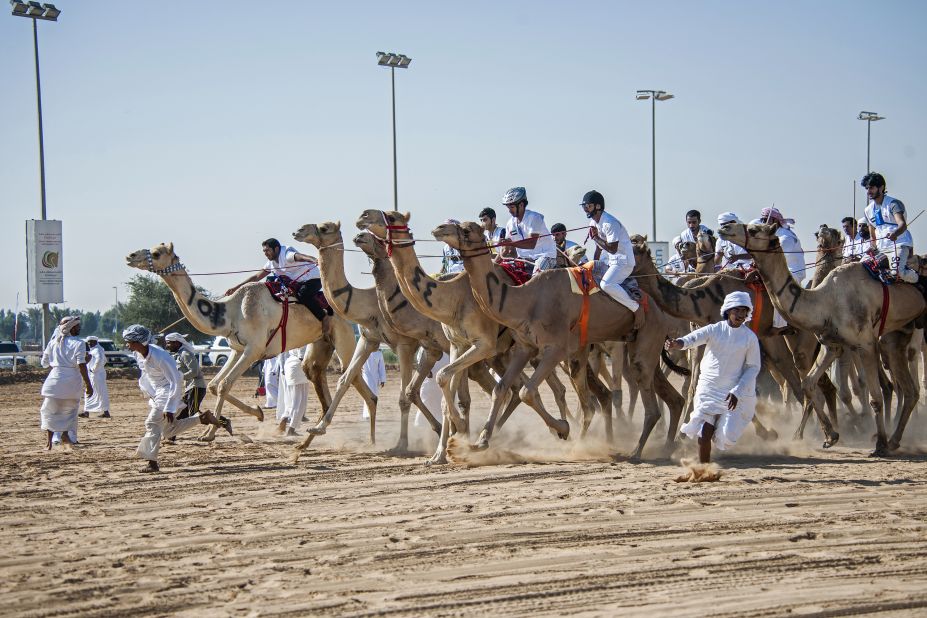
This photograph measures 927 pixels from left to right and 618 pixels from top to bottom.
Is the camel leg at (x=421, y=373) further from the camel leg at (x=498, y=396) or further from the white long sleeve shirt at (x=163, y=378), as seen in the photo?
the white long sleeve shirt at (x=163, y=378)

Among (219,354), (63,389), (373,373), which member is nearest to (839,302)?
(373,373)

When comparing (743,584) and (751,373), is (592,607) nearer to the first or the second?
(743,584)

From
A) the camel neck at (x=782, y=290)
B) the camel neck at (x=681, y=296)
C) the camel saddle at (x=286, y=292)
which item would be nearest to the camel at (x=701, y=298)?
the camel neck at (x=681, y=296)

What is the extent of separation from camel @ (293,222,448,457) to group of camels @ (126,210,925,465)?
2 cm

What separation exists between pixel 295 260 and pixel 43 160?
64.4ft

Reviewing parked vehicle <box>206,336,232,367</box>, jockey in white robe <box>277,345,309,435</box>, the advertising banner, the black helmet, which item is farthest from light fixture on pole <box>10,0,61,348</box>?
the black helmet

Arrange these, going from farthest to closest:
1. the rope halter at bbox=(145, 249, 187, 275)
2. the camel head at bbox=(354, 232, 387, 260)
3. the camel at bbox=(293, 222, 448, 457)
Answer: the rope halter at bbox=(145, 249, 187, 275)
the camel at bbox=(293, 222, 448, 457)
the camel head at bbox=(354, 232, 387, 260)

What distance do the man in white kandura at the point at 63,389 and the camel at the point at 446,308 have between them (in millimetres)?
5159

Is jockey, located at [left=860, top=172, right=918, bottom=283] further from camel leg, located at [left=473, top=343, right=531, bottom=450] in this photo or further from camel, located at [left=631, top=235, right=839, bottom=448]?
camel leg, located at [left=473, top=343, right=531, bottom=450]

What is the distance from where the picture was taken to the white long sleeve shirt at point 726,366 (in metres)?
10.0

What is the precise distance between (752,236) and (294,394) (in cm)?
767

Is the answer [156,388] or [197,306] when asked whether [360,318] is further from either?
[156,388]

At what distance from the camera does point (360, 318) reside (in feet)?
46.3

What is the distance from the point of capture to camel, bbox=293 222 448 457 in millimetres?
13453
